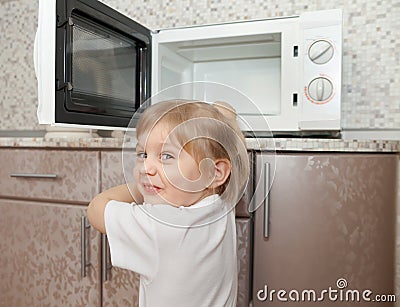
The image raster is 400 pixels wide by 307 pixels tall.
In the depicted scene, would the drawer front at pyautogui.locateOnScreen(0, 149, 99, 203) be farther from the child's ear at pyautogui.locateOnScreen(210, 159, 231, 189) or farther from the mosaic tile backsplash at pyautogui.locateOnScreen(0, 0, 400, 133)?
the mosaic tile backsplash at pyautogui.locateOnScreen(0, 0, 400, 133)

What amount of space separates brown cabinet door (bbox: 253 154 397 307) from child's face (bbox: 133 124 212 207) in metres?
0.29

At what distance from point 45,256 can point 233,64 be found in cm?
81

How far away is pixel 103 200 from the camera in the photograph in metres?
0.85

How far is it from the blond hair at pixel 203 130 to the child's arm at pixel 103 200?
16cm

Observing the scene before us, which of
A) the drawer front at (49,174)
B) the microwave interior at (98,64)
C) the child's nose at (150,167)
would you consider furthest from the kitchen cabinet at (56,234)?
the child's nose at (150,167)

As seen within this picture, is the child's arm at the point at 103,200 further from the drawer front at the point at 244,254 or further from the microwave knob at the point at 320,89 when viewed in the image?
the microwave knob at the point at 320,89

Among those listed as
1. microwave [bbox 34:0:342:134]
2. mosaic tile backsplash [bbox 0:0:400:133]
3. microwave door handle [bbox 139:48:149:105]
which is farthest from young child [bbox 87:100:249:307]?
mosaic tile backsplash [bbox 0:0:400:133]

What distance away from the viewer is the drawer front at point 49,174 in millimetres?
1163

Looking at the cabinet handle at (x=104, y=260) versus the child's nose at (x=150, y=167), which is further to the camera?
the cabinet handle at (x=104, y=260)

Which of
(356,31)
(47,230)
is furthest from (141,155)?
→ (356,31)

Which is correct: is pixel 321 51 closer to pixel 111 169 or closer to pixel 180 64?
pixel 180 64

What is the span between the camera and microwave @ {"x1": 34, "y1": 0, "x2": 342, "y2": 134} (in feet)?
2.97

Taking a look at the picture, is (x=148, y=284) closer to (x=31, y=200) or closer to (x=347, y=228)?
(x=347, y=228)

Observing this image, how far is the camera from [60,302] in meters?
1.20
